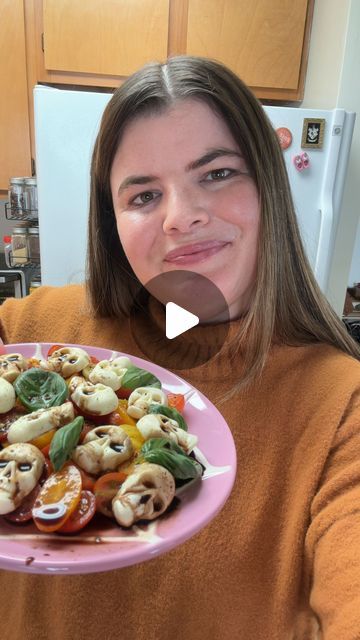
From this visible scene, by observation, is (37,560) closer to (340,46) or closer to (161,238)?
(161,238)

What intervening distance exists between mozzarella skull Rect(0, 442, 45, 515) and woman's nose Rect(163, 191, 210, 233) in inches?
12.7

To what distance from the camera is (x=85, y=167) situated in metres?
1.58

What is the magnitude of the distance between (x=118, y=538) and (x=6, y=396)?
0.21 metres

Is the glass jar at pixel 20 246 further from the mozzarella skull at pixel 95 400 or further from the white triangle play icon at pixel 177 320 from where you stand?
the mozzarella skull at pixel 95 400

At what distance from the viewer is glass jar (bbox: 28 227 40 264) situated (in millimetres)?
1891

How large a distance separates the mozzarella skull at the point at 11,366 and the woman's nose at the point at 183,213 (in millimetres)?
253

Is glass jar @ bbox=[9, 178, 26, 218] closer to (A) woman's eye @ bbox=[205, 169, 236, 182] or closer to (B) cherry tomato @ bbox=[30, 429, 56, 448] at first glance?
(A) woman's eye @ bbox=[205, 169, 236, 182]

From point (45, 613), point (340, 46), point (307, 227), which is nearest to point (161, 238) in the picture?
point (45, 613)

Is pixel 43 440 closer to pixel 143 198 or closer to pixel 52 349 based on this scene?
pixel 52 349

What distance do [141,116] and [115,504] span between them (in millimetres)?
488

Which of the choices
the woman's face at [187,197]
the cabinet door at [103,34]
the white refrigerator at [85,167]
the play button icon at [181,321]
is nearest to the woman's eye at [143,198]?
the woman's face at [187,197]

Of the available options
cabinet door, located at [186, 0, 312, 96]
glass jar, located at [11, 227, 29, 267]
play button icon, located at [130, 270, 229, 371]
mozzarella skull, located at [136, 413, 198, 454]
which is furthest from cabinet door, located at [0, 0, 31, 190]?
mozzarella skull, located at [136, 413, 198, 454]

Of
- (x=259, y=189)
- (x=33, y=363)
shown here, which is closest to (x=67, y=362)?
(x=33, y=363)

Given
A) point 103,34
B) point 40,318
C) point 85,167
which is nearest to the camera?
point 40,318
